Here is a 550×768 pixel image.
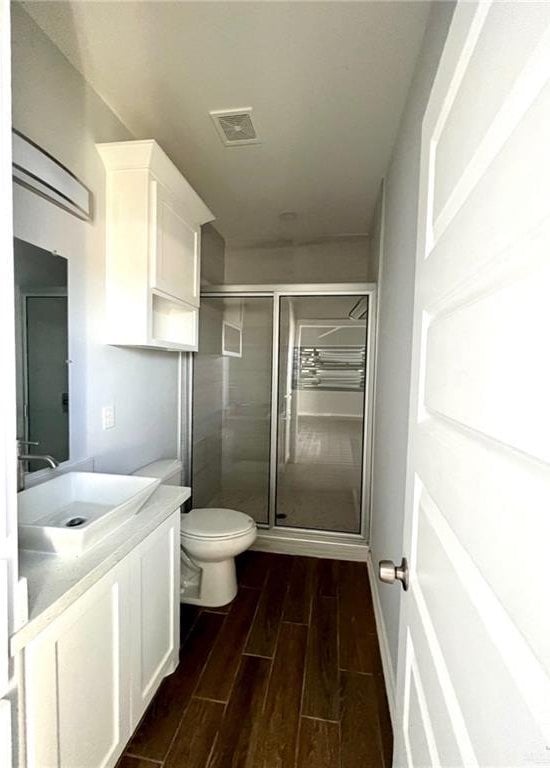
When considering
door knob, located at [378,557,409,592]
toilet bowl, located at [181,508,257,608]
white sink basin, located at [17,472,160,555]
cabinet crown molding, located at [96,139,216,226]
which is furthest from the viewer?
toilet bowl, located at [181,508,257,608]

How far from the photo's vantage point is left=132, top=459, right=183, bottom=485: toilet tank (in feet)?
6.39

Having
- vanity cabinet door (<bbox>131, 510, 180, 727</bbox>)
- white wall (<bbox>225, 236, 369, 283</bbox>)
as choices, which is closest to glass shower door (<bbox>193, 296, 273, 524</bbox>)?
white wall (<bbox>225, 236, 369, 283</bbox>)

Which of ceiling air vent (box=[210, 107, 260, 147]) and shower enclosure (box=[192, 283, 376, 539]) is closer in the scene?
ceiling air vent (box=[210, 107, 260, 147])

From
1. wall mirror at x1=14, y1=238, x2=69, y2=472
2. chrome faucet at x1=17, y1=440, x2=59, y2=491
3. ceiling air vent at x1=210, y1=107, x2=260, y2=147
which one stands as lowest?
chrome faucet at x1=17, y1=440, x2=59, y2=491

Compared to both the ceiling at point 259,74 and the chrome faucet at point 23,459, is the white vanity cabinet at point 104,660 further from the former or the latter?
the ceiling at point 259,74

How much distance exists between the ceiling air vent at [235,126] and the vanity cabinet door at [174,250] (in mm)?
431

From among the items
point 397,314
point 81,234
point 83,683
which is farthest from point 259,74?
point 83,683

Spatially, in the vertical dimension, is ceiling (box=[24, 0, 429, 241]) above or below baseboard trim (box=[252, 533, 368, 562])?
above

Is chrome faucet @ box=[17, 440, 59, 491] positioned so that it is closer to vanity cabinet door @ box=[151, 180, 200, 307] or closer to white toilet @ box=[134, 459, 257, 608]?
white toilet @ box=[134, 459, 257, 608]

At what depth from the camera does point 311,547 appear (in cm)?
264

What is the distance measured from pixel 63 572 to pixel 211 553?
3.53ft

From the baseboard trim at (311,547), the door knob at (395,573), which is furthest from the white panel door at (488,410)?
the baseboard trim at (311,547)

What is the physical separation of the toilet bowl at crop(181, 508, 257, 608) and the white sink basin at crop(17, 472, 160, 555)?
67cm

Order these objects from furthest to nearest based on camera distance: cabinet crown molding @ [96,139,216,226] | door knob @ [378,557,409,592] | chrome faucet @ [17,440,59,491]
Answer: cabinet crown molding @ [96,139,216,226] → chrome faucet @ [17,440,59,491] → door knob @ [378,557,409,592]
